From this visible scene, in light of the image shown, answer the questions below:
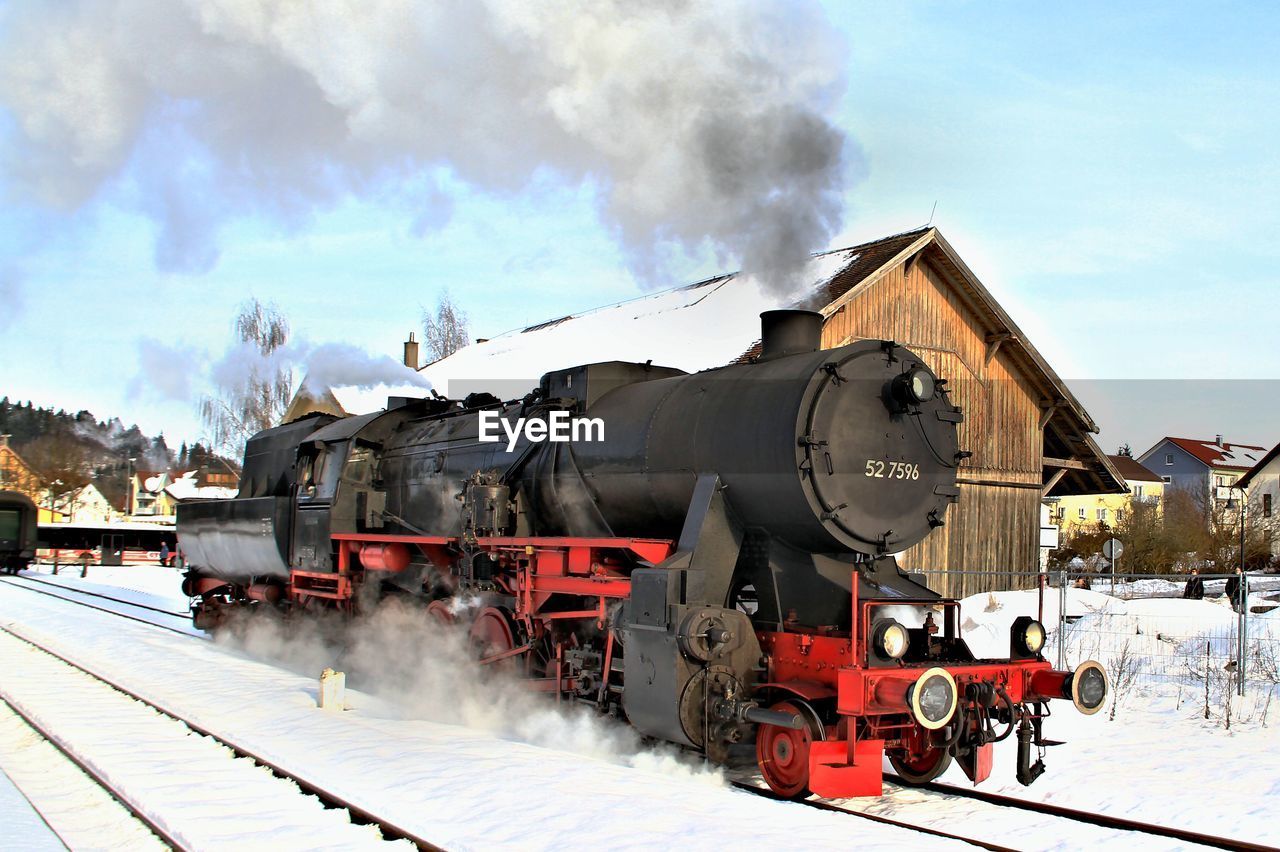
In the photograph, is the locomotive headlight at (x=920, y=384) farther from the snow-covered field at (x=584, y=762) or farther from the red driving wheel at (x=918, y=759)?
the snow-covered field at (x=584, y=762)

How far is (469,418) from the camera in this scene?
11977mm

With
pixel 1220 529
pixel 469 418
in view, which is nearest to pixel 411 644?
pixel 469 418

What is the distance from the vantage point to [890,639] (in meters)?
7.12

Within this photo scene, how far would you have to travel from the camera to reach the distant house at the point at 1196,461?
72.9 meters

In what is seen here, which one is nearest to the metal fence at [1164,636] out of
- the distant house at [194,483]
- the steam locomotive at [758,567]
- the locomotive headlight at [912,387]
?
the steam locomotive at [758,567]

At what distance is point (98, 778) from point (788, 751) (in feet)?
16.6

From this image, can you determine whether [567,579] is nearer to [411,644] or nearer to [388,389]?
[411,644]

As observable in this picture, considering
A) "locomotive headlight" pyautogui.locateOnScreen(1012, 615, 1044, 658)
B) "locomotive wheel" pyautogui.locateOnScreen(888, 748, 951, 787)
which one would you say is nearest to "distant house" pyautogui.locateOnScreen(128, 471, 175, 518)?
"locomotive wheel" pyautogui.locateOnScreen(888, 748, 951, 787)

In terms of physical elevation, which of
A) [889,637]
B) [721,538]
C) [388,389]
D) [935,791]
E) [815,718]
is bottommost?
[935,791]

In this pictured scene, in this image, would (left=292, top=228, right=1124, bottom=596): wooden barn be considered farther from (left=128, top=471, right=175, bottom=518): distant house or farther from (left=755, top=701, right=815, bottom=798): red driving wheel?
(left=128, top=471, right=175, bottom=518): distant house

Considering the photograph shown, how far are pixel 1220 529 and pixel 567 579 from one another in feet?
95.3

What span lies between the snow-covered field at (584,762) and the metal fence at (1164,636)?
0.62 ft

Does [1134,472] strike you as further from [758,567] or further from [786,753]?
[786,753]

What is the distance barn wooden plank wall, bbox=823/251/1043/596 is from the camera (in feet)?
66.7
